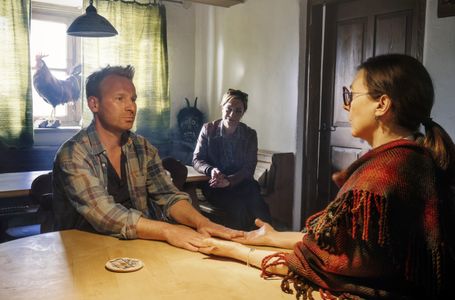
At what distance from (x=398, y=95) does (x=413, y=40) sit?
2226 mm

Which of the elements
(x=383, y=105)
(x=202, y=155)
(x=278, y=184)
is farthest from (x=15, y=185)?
(x=383, y=105)

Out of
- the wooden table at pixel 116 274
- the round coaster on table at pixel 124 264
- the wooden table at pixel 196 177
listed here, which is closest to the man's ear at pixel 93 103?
the wooden table at pixel 116 274

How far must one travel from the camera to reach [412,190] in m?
1.05

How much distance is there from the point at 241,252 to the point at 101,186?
69 centimetres

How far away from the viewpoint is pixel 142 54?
516cm

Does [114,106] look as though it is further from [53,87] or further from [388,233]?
A: [53,87]

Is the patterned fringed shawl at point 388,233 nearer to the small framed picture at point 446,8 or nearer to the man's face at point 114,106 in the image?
the man's face at point 114,106

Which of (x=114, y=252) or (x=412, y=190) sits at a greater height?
(x=412, y=190)

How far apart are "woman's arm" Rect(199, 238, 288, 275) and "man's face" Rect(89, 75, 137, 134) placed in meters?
0.80

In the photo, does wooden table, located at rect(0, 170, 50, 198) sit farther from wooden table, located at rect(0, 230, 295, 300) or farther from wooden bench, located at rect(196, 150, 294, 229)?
wooden bench, located at rect(196, 150, 294, 229)

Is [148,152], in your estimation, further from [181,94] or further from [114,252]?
[181,94]

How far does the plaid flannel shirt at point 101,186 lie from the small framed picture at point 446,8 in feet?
6.34

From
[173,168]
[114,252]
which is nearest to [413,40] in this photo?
[173,168]

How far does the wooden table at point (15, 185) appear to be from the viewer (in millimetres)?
2648
